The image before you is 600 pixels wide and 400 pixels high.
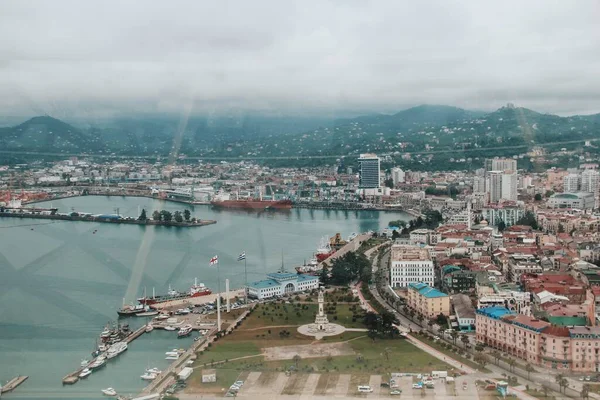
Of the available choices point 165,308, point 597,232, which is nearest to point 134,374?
point 165,308

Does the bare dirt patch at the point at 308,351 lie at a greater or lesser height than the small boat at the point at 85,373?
greater

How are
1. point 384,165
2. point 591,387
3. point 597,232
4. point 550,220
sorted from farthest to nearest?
point 384,165 → point 550,220 → point 597,232 → point 591,387

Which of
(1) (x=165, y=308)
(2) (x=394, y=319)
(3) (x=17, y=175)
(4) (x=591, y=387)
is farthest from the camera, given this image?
(3) (x=17, y=175)

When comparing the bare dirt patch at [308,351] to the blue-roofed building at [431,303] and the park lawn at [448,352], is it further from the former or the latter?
the blue-roofed building at [431,303]

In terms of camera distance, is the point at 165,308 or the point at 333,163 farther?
the point at 333,163

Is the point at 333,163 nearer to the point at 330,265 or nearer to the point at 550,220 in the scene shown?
the point at 550,220

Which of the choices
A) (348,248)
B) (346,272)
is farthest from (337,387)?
(348,248)

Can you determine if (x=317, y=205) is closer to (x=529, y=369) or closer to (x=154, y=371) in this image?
(x=154, y=371)

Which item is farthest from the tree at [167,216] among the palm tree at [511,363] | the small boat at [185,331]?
the palm tree at [511,363]
